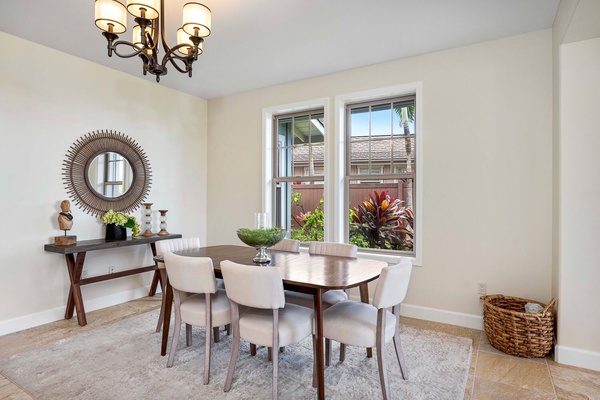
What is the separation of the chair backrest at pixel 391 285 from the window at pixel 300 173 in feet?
7.09

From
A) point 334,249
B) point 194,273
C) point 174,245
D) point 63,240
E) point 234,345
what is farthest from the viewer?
point 63,240

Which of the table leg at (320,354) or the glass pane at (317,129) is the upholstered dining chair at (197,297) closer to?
the table leg at (320,354)

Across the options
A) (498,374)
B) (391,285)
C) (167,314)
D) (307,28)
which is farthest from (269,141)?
(498,374)

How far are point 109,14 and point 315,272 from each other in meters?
2.02

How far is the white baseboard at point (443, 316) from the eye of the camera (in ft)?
10.8

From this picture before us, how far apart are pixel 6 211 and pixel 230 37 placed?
260 centimetres

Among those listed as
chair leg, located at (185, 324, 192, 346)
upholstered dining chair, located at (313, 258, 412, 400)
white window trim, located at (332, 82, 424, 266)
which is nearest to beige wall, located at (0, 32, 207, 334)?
chair leg, located at (185, 324, 192, 346)

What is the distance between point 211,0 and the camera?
8.46 feet

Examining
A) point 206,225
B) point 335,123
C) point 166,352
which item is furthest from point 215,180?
point 166,352

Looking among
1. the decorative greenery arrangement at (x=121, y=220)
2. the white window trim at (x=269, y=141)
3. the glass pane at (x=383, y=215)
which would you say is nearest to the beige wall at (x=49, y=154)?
the decorative greenery arrangement at (x=121, y=220)

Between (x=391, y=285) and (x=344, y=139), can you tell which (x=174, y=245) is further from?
(x=344, y=139)

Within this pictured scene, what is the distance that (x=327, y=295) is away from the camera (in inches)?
108

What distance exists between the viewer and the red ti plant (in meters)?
3.85

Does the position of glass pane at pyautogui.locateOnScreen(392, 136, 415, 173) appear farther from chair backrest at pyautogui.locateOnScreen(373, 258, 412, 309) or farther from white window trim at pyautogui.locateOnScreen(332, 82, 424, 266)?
chair backrest at pyautogui.locateOnScreen(373, 258, 412, 309)
